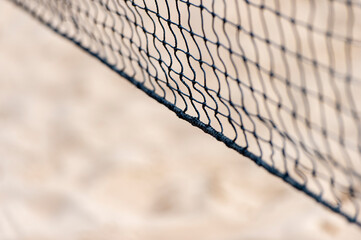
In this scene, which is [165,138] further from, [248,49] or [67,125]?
[248,49]

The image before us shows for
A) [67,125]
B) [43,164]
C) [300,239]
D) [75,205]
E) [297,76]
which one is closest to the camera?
[300,239]

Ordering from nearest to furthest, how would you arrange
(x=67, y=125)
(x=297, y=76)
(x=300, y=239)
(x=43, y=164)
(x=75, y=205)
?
1. (x=300, y=239)
2. (x=75, y=205)
3. (x=43, y=164)
4. (x=67, y=125)
5. (x=297, y=76)

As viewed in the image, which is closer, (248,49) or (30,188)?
(30,188)

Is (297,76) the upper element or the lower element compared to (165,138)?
upper

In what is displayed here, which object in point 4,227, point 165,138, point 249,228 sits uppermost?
point 165,138

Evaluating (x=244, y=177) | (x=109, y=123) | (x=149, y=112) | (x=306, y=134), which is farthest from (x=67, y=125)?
(x=306, y=134)

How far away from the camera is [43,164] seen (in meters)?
2.47

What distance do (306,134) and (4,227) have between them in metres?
1.23

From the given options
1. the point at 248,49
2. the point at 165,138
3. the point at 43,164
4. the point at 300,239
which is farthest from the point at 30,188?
the point at 248,49

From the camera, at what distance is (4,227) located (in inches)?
86.1

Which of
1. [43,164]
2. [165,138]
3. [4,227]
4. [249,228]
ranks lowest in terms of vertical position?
[4,227]

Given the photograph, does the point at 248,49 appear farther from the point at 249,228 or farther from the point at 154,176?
the point at 249,228

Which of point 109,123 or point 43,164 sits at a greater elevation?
point 109,123

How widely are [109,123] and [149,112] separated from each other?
180 millimetres
